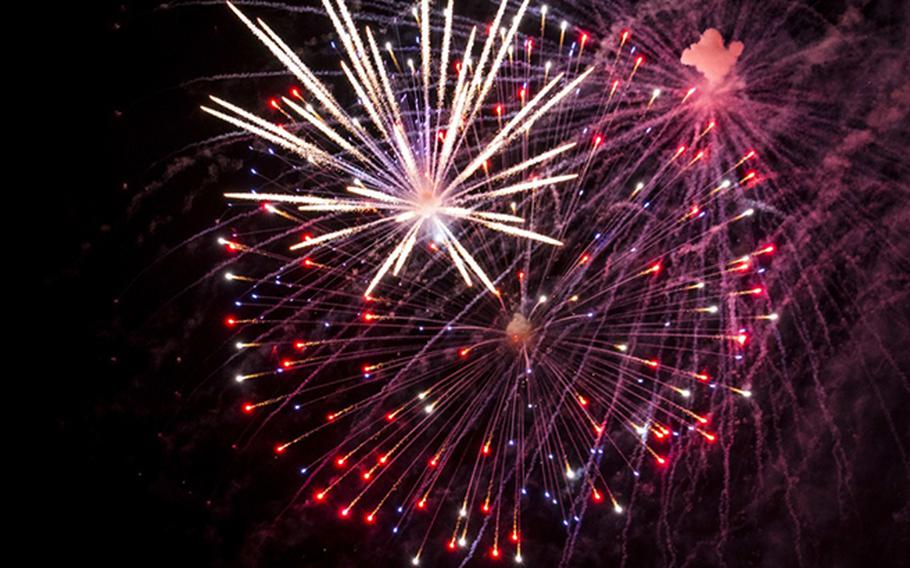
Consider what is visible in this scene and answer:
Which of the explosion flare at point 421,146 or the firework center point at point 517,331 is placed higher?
the explosion flare at point 421,146

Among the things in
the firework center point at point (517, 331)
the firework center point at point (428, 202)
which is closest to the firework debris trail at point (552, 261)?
the firework center point at point (517, 331)

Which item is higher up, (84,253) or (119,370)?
(84,253)

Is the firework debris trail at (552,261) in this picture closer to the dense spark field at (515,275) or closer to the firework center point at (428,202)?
the dense spark field at (515,275)

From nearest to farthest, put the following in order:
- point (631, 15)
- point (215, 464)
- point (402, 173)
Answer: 1. point (402, 173)
2. point (631, 15)
3. point (215, 464)

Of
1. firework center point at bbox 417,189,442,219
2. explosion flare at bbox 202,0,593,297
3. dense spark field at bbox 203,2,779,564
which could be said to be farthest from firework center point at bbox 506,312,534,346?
firework center point at bbox 417,189,442,219

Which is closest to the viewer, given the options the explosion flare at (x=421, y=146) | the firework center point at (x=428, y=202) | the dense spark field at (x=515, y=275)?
the firework center point at (x=428, y=202)

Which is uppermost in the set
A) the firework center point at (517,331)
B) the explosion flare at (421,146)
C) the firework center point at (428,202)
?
the explosion flare at (421,146)

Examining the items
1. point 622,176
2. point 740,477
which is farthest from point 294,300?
point 740,477

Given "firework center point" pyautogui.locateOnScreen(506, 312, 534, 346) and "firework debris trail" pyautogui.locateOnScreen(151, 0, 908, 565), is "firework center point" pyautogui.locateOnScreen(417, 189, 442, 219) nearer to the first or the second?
"firework debris trail" pyautogui.locateOnScreen(151, 0, 908, 565)

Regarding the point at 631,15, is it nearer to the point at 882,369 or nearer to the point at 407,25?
the point at 407,25
